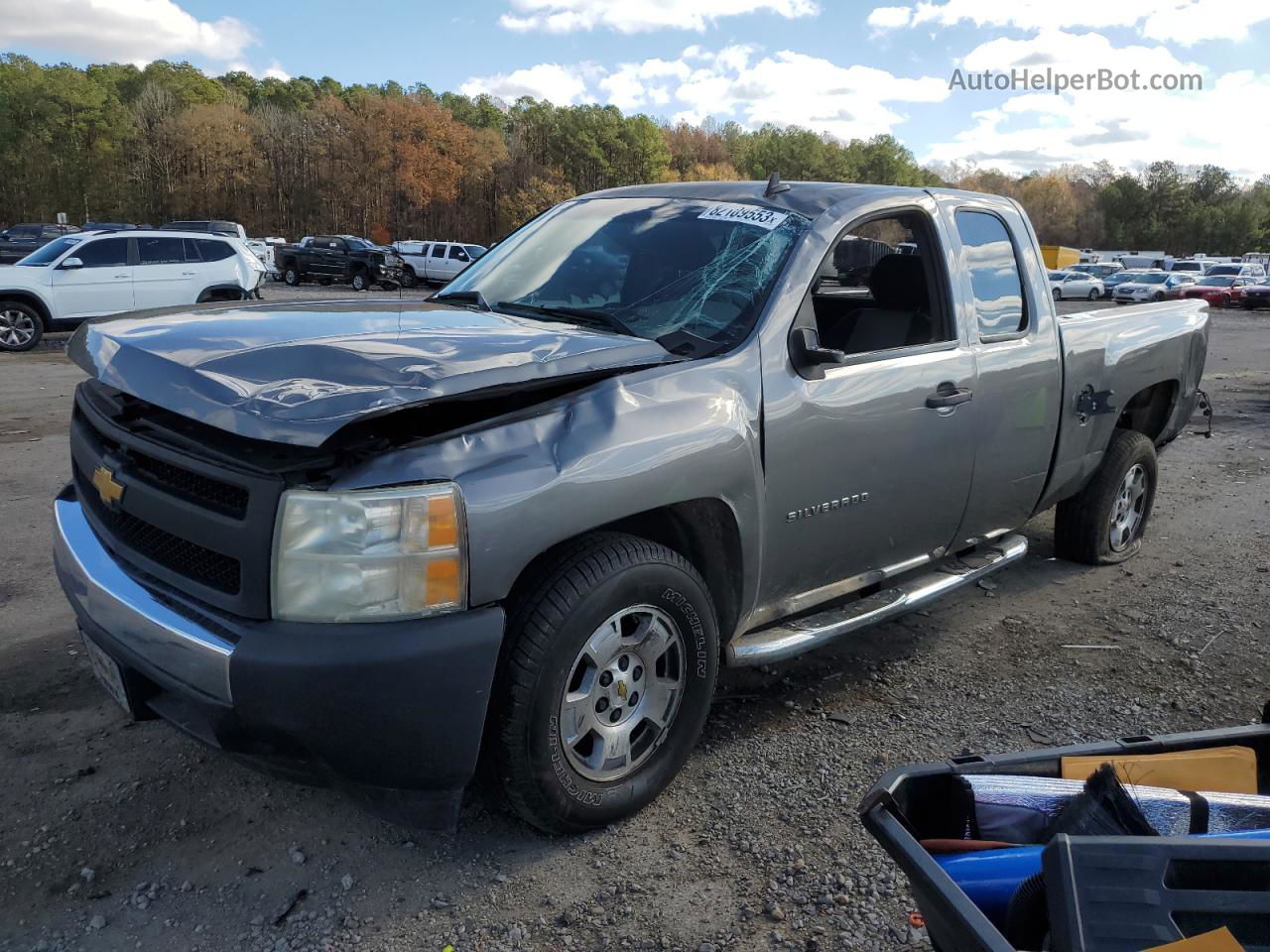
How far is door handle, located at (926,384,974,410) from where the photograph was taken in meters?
3.69

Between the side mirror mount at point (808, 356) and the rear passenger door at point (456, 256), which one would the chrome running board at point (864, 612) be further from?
the rear passenger door at point (456, 256)

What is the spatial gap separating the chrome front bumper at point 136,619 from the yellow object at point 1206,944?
1961 millimetres

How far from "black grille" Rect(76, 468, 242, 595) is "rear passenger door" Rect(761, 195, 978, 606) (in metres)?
1.61

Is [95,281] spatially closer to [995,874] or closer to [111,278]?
[111,278]

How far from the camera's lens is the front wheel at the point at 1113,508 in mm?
5203

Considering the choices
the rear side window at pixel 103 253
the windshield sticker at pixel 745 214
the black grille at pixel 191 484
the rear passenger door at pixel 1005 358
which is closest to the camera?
the black grille at pixel 191 484

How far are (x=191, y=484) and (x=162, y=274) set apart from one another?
1478cm

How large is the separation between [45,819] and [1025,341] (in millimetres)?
4011

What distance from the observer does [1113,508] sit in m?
5.34

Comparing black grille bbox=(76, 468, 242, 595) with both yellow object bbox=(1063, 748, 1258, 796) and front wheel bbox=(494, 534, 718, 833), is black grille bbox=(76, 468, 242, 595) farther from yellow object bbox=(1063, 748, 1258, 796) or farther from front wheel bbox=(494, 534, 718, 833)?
yellow object bbox=(1063, 748, 1258, 796)

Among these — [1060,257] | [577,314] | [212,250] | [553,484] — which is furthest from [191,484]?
[1060,257]

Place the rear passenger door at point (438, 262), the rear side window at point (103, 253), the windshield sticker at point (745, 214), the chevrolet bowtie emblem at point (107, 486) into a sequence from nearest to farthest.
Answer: the chevrolet bowtie emblem at point (107, 486), the windshield sticker at point (745, 214), the rear side window at point (103, 253), the rear passenger door at point (438, 262)

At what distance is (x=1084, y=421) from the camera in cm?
468

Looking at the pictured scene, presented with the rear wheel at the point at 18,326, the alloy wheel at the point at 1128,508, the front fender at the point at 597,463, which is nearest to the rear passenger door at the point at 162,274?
the rear wheel at the point at 18,326
